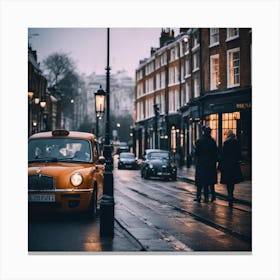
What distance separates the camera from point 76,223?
10445 millimetres

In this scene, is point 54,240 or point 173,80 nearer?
point 54,240

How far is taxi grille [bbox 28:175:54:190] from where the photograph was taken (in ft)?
33.1

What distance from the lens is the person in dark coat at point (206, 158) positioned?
13531mm

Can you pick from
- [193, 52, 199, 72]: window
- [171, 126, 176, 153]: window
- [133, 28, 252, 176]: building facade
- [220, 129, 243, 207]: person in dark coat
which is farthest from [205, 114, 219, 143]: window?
[220, 129, 243, 207]: person in dark coat

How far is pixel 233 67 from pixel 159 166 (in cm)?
521

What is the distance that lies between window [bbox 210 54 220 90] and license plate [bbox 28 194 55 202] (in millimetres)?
14301

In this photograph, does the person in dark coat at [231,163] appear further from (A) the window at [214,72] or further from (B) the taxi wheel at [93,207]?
(A) the window at [214,72]

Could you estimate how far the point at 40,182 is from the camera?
1012cm

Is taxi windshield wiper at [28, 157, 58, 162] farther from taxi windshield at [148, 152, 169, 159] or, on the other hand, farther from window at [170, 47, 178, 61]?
window at [170, 47, 178, 61]

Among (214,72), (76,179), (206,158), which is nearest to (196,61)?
(214,72)

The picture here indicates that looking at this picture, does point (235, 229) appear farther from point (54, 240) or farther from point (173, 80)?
point (173, 80)

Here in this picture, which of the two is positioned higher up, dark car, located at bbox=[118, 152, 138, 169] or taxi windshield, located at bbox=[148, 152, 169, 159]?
taxi windshield, located at bbox=[148, 152, 169, 159]
